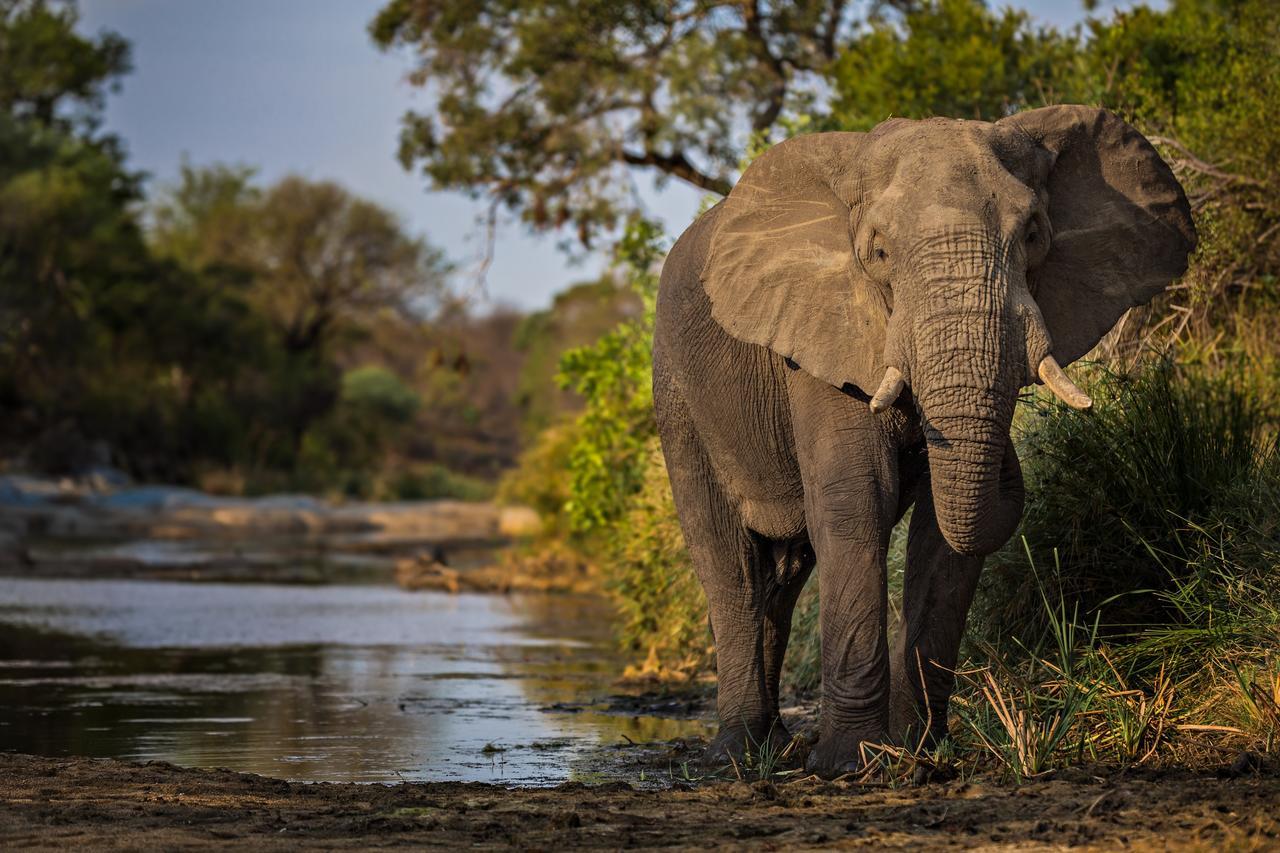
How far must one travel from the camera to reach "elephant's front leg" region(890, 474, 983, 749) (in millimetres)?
6180

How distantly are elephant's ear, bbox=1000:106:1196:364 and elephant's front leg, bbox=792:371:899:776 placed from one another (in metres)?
0.80

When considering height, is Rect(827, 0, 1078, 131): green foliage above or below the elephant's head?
above

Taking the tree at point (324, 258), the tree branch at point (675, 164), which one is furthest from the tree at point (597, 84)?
the tree at point (324, 258)

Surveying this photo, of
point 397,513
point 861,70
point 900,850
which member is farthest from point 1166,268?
point 397,513

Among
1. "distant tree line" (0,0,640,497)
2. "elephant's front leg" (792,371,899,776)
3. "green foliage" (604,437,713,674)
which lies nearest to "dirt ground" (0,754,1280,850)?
"elephant's front leg" (792,371,899,776)

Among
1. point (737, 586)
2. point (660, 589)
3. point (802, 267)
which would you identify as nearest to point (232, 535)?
point (660, 589)

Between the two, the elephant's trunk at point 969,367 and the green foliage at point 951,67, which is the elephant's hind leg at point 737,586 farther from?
the green foliage at point 951,67

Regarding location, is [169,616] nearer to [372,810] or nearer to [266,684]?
[266,684]

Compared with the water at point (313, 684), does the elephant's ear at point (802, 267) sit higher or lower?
higher

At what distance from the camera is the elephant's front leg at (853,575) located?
5.95m

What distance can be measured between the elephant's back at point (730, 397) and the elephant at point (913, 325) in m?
0.02

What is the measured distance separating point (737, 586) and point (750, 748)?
0.76 meters

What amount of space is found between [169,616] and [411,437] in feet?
143

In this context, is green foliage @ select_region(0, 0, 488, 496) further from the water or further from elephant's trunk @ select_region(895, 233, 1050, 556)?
elephant's trunk @ select_region(895, 233, 1050, 556)
